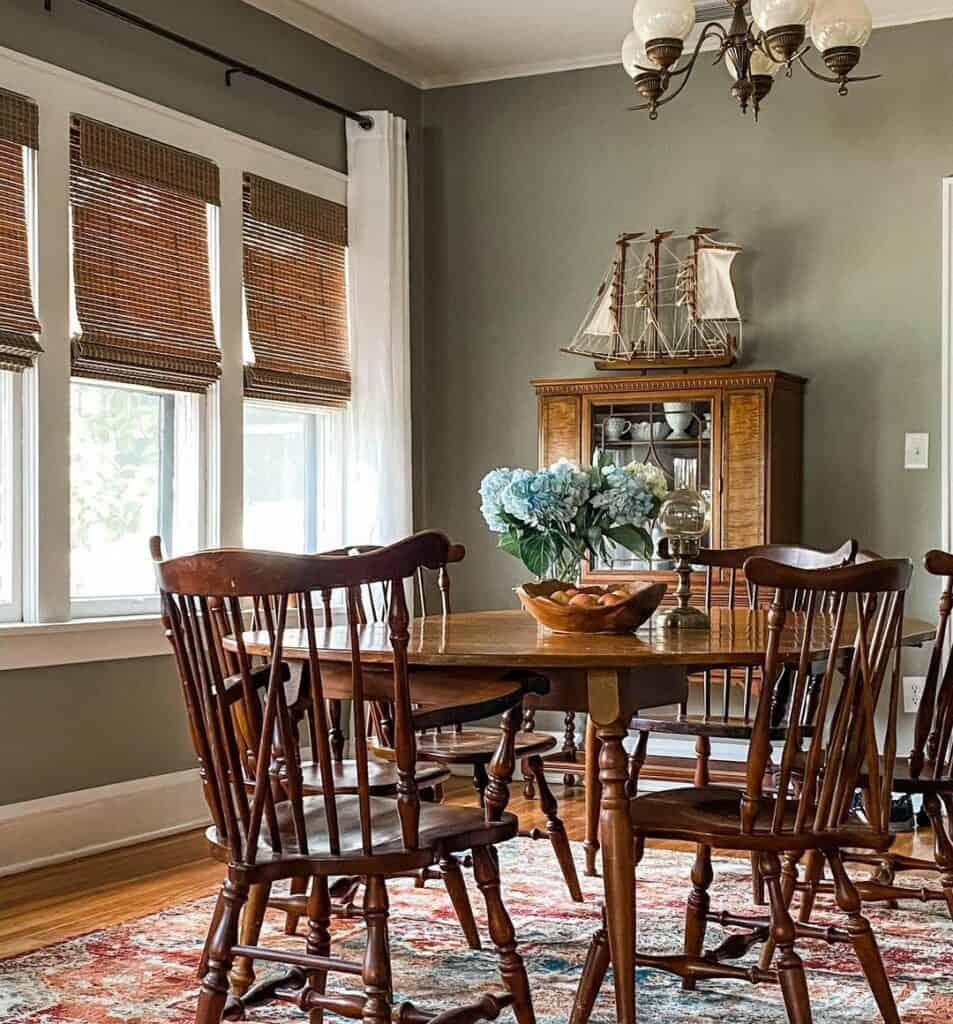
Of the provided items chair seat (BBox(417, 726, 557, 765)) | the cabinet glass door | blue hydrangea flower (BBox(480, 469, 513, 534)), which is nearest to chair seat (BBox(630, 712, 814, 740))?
chair seat (BBox(417, 726, 557, 765))

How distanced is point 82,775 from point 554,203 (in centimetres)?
282

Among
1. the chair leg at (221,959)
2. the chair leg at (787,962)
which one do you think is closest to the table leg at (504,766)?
the chair leg at (787,962)

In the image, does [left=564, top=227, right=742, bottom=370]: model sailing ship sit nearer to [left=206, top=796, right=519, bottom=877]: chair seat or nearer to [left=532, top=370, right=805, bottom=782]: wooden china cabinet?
[left=532, top=370, right=805, bottom=782]: wooden china cabinet

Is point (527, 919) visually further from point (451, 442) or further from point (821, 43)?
point (451, 442)

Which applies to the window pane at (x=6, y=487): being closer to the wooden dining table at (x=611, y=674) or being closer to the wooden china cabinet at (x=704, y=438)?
the wooden dining table at (x=611, y=674)

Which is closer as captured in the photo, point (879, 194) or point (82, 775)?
point (82, 775)

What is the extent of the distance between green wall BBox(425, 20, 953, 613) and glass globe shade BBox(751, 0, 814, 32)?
1794 mm

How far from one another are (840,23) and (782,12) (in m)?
0.23

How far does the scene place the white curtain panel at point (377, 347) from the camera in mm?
5418

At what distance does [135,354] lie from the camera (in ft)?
14.5

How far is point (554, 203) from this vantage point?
223 inches

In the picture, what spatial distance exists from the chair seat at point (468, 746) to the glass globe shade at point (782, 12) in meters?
1.78

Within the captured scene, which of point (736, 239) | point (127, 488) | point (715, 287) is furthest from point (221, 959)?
point (736, 239)


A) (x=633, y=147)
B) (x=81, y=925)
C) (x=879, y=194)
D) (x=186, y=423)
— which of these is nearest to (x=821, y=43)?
(x=879, y=194)
